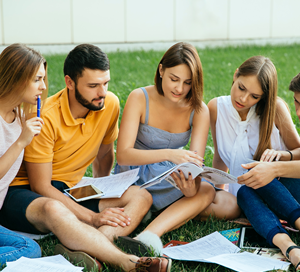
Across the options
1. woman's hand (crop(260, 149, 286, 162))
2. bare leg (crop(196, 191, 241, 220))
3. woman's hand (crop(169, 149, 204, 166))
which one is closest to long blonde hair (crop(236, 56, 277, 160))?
woman's hand (crop(260, 149, 286, 162))

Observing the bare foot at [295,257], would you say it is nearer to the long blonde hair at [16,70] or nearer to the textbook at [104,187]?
the textbook at [104,187]

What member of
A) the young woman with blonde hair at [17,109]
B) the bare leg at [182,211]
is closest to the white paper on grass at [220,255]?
the bare leg at [182,211]

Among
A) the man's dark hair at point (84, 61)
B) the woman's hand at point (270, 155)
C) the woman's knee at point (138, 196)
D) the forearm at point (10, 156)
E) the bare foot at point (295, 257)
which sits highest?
the man's dark hair at point (84, 61)

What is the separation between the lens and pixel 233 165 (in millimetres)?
3225

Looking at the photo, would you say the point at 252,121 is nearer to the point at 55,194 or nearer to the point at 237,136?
the point at 237,136

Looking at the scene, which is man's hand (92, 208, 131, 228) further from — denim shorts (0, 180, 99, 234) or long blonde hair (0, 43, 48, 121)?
long blonde hair (0, 43, 48, 121)

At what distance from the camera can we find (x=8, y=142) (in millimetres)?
2691

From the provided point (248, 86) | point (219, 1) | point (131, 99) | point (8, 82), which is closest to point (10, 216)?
point (8, 82)

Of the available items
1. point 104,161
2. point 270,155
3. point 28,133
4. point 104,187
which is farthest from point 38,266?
point 270,155

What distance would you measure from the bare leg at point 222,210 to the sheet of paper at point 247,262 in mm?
639

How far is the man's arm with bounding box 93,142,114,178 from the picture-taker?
11.5 ft

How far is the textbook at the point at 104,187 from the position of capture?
2916 millimetres

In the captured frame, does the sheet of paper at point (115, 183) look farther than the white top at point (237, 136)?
No

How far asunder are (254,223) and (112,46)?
8.85 meters
